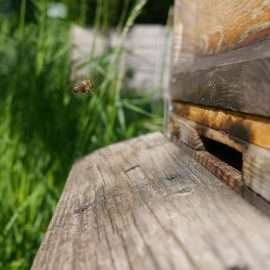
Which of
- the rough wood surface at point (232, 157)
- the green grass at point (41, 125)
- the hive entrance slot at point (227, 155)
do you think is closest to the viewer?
the rough wood surface at point (232, 157)

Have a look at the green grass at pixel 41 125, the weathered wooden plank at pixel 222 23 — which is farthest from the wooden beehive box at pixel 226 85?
the green grass at pixel 41 125

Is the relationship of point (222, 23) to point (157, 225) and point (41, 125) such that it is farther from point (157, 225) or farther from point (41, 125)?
point (41, 125)

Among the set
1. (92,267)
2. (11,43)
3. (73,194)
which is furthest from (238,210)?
(11,43)

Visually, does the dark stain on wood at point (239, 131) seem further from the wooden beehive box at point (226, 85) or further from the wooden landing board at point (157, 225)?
the wooden landing board at point (157, 225)

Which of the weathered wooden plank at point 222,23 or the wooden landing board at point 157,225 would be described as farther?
the weathered wooden plank at point 222,23

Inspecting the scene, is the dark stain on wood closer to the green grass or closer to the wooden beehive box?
the wooden beehive box

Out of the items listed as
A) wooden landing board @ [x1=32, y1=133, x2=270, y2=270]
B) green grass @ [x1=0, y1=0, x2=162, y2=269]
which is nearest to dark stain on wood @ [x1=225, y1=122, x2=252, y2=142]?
wooden landing board @ [x1=32, y1=133, x2=270, y2=270]

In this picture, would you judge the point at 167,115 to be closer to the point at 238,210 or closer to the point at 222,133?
the point at 222,133
